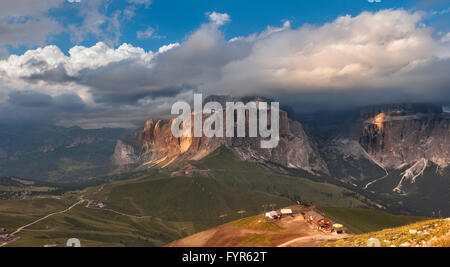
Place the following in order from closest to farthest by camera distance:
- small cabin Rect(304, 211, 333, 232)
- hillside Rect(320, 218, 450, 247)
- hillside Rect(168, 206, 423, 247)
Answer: hillside Rect(320, 218, 450, 247), hillside Rect(168, 206, 423, 247), small cabin Rect(304, 211, 333, 232)

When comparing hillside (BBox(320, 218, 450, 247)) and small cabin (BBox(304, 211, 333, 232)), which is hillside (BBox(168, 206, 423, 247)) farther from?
hillside (BBox(320, 218, 450, 247))

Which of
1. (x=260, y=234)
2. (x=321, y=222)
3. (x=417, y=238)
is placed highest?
(x=417, y=238)

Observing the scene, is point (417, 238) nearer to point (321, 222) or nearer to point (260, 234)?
point (321, 222)

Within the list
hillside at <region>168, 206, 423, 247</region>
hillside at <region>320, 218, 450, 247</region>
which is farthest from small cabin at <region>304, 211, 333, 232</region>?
hillside at <region>320, 218, 450, 247</region>

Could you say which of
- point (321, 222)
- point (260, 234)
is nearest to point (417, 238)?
point (321, 222)

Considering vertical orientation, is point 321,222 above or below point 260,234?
above

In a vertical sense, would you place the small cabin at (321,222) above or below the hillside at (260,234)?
above

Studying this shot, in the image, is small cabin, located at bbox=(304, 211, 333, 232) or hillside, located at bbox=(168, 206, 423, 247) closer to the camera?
hillside, located at bbox=(168, 206, 423, 247)

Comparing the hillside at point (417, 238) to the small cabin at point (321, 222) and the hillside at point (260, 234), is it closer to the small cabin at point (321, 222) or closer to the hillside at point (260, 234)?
the hillside at point (260, 234)

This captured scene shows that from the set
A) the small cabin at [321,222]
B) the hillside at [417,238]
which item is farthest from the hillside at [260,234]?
the hillside at [417,238]
